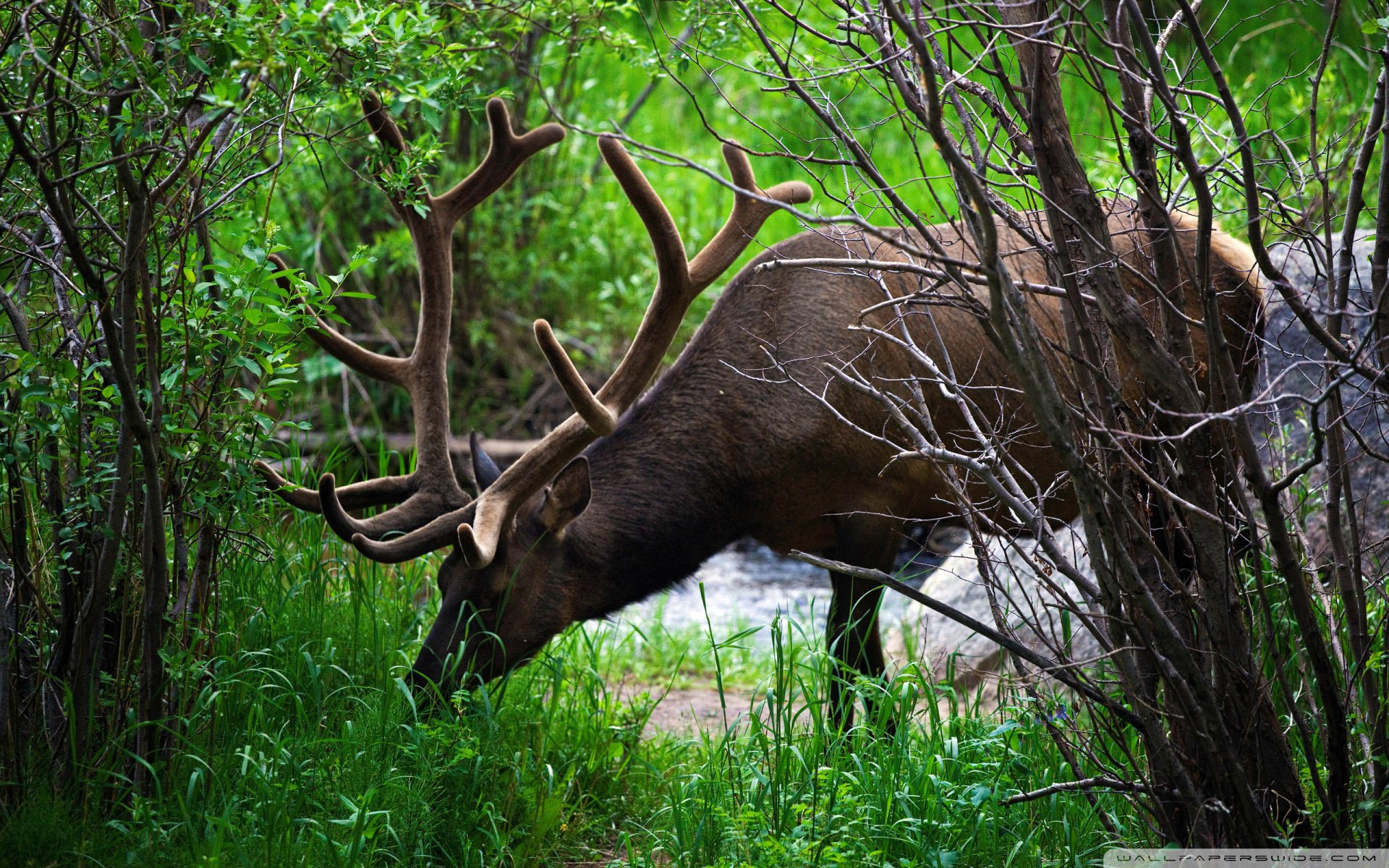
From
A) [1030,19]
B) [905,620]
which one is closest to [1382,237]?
[1030,19]

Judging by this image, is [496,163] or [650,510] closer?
[650,510]

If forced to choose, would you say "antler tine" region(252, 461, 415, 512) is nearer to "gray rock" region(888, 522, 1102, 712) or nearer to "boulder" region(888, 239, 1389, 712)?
"boulder" region(888, 239, 1389, 712)

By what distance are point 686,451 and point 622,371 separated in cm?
38

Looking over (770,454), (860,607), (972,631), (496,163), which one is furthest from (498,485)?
(972,631)

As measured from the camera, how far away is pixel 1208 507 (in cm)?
238

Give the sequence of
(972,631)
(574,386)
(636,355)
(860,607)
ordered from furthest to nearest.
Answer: (972,631)
(860,607)
(636,355)
(574,386)

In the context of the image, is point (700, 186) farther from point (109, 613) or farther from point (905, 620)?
point (109, 613)

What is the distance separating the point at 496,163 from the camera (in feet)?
14.4

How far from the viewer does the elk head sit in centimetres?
372

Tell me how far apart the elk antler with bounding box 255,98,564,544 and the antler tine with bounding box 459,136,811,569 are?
18cm

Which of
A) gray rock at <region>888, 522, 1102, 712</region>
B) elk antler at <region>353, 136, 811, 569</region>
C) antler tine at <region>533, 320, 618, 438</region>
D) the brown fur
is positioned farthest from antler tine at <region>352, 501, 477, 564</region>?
gray rock at <region>888, 522, 1102, 712</region>

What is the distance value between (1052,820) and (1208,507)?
98 centimetres

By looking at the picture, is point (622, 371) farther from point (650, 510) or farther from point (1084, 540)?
point (1084, 540)

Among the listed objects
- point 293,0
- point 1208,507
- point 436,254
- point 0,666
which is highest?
point 436,254
